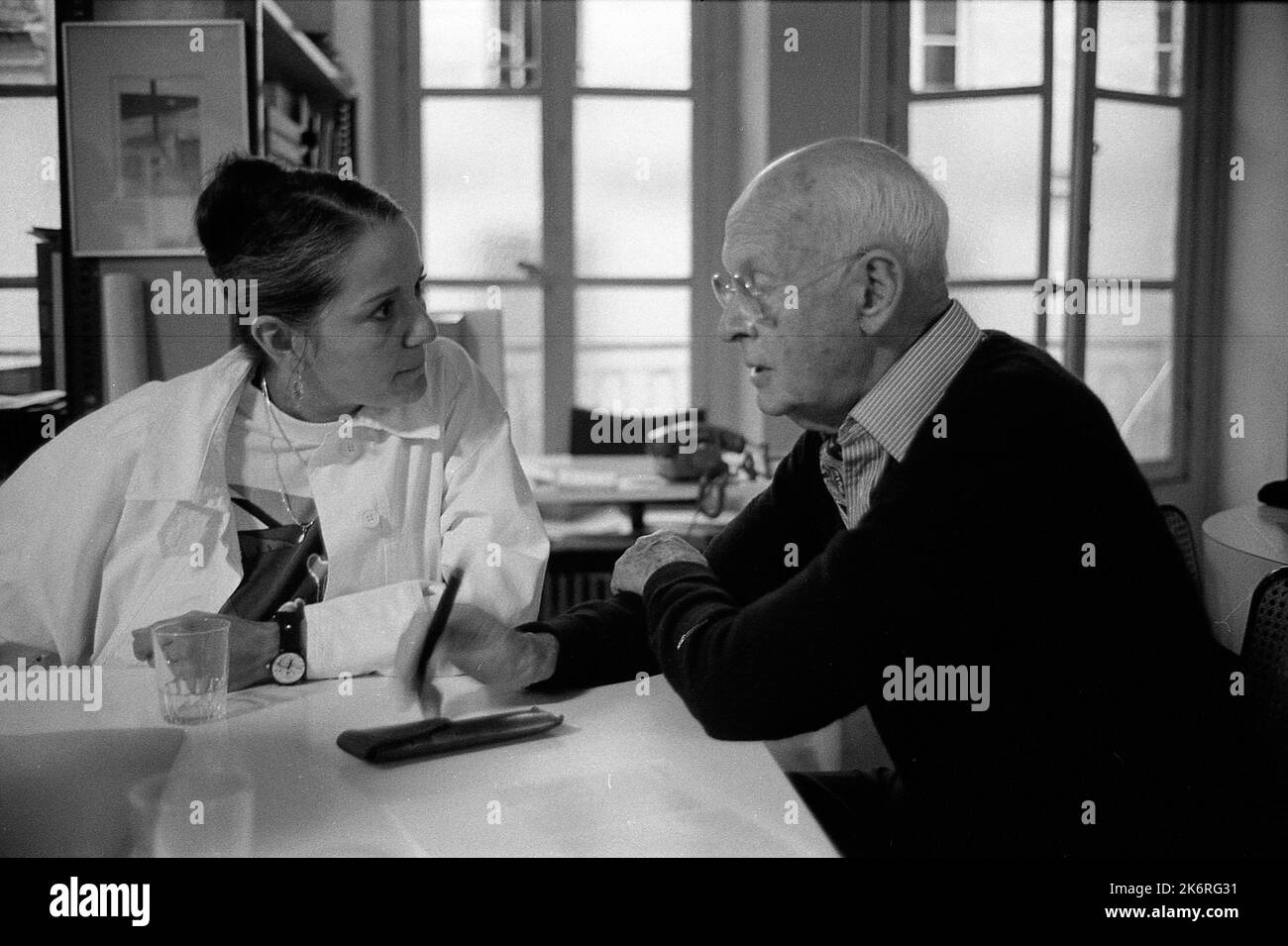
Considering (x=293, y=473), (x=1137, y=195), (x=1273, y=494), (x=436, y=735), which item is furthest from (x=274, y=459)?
(x=1137, y=195)

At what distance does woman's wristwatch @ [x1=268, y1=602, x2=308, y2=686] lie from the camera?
1.09m

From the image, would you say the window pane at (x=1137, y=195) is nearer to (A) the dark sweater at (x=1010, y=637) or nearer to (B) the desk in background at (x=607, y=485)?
(A) the dark sweater at (x=1010, y=637)

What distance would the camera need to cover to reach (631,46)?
326 cm

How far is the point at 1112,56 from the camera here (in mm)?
1972

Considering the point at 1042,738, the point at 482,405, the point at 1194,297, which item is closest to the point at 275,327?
the point at 482,405

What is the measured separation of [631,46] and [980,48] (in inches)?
41.3

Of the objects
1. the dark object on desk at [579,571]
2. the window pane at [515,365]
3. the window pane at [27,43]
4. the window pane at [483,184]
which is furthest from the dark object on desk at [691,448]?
the window pane at [27,43]

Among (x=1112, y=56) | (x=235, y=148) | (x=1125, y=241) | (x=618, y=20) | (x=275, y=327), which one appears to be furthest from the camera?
(x=618, y=20)

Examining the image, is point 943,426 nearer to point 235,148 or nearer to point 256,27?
point 235,148

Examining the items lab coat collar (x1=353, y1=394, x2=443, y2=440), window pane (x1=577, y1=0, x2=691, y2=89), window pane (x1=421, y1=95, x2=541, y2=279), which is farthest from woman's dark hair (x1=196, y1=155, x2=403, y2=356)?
window pane (x1=577, y1=0, x2=691, y2=89)

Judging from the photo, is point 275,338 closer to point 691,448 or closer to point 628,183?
point 691,448

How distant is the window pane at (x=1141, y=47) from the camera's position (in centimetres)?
178

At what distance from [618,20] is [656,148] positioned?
1.61 feet

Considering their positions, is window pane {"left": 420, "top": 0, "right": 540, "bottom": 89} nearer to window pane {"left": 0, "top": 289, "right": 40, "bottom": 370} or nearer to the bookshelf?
the bookshelf
